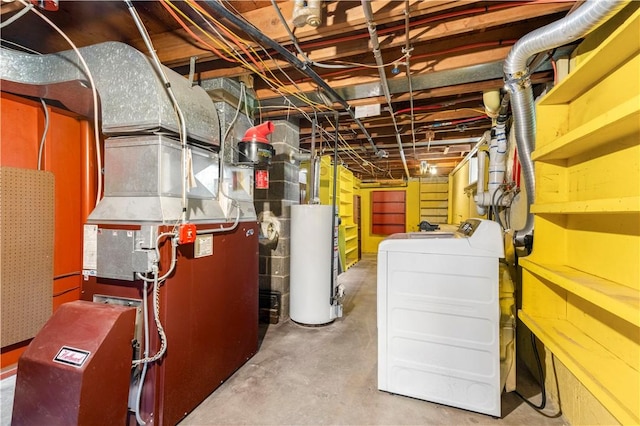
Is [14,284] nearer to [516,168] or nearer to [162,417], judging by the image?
[162,417]

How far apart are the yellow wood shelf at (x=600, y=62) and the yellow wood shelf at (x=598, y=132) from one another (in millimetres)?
279

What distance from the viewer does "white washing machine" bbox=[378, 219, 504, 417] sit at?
1.70 meters

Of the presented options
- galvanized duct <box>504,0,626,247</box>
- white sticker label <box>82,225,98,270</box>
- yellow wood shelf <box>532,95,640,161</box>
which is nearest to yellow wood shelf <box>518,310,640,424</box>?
galvanized duct <box>504,0,626,247</box>

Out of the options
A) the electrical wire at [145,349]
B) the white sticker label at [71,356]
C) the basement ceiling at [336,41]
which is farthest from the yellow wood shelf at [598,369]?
the white sticker label at [71,356]

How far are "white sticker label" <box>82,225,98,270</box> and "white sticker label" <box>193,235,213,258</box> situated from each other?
1.70ft

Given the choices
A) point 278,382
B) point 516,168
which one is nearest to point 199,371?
point 278,382

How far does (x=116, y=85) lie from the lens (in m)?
1.58

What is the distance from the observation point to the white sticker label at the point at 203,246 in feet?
5.51

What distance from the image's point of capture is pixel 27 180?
196cm

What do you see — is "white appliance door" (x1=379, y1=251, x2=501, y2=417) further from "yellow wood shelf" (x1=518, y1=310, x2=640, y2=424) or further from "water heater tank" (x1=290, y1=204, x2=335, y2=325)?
"water heater tank" (x1=290, y1=204, x2=335, y2=325)

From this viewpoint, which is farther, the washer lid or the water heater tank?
the water heater tank

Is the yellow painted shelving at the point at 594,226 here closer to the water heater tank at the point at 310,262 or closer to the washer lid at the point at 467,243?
the washer lid at the point at 467,243

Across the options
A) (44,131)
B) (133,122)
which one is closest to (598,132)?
(133,122)

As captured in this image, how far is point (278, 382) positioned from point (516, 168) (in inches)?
105
